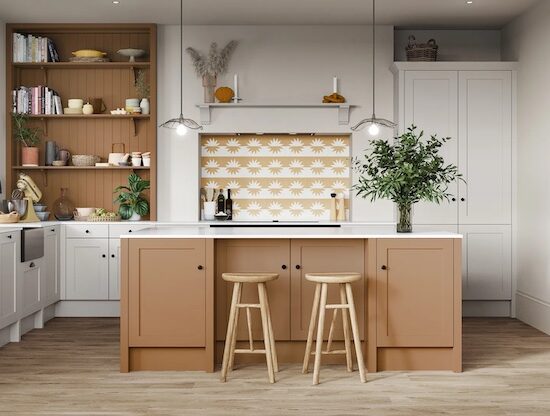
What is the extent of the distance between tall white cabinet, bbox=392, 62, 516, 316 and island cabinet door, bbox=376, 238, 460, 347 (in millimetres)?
2157

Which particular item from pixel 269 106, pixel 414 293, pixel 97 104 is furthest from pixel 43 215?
pixel 414 293

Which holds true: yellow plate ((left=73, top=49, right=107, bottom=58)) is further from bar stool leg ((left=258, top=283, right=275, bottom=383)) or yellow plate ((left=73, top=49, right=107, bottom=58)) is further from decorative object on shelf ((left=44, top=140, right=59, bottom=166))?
bar stool leg ((left=258, top=283, right=275, bottom=383))

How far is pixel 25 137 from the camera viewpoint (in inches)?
271

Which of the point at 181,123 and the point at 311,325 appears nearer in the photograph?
the point at 311,325

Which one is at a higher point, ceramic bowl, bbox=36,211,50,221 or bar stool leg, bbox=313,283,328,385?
ceramic bowl, bbox=36,211,50,221

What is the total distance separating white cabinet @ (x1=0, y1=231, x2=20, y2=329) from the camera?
5.22 metres

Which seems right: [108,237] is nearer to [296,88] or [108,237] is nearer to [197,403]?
[296,88]

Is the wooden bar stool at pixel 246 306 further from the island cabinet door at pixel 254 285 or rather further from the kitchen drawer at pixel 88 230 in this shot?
the kitchen drawer at pixel 88 230

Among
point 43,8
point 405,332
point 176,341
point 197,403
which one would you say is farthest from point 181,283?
point 43,8

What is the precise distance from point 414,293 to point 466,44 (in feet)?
11.8

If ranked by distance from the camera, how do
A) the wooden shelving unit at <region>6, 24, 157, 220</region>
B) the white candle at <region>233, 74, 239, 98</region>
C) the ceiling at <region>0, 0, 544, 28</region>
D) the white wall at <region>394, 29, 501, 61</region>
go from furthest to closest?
the white wall at <region>394, 29, 501, 61</region>, the wooden shelving unit at <region>6, 24, 157, 220</region>, the white candle at <region>233, 74, 239, 98</region>, the ceiling at <region>0, 0, 544, 28</region>

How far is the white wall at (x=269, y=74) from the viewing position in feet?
22.8

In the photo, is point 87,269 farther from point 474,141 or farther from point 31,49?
point 474,141

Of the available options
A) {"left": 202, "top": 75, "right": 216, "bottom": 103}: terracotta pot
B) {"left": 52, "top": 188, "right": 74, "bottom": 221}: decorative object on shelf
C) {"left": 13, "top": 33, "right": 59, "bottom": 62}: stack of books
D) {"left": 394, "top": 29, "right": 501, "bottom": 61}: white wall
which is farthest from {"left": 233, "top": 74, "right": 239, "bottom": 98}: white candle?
{"left": 52, "top": 188, "right": 74, "bottom": 221}: decorative object on shelf
